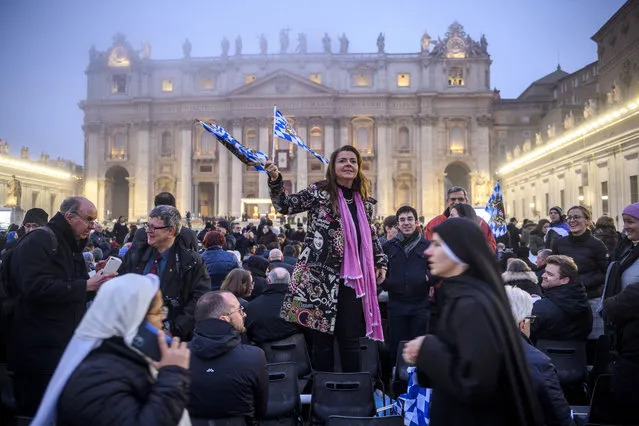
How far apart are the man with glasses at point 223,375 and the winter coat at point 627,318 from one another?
3083 mm

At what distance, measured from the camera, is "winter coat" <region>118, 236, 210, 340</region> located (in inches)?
185

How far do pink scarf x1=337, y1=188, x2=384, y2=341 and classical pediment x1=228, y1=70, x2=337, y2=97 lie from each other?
157 ft

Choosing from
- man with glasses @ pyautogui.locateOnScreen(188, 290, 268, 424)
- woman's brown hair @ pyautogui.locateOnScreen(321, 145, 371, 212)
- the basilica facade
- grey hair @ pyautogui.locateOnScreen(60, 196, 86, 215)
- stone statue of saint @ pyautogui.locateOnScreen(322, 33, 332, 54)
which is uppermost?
stone statue of saint @ pyautogui.locateOnScreen(322, 33, 332, 54)

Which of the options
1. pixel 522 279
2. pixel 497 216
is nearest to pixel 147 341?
pixel 522 279

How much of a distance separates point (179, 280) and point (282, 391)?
1.41 meters

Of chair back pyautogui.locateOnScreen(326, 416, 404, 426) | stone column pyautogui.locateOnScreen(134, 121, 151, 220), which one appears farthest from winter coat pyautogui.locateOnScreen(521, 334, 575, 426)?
stone column pyautogui.locateOnScreen(134, 121, 151, 220)

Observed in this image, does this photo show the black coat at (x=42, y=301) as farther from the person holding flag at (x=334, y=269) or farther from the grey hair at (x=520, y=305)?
the grey hair at (x=520, y=305)

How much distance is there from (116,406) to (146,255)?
9.18 ft

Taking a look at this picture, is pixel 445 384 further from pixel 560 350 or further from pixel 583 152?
pixel 583 152

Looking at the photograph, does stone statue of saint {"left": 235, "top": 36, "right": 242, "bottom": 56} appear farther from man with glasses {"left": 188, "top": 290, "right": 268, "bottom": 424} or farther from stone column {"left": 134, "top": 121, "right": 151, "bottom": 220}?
man with glasses {"left": 188, "top": 290, "right": 268, "bottom": 424}

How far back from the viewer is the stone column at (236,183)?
51.2 meters

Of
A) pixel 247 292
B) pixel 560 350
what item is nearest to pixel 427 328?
pixel 560 350

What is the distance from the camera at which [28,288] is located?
167 inches

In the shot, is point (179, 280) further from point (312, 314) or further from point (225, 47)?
point (225, 47)
